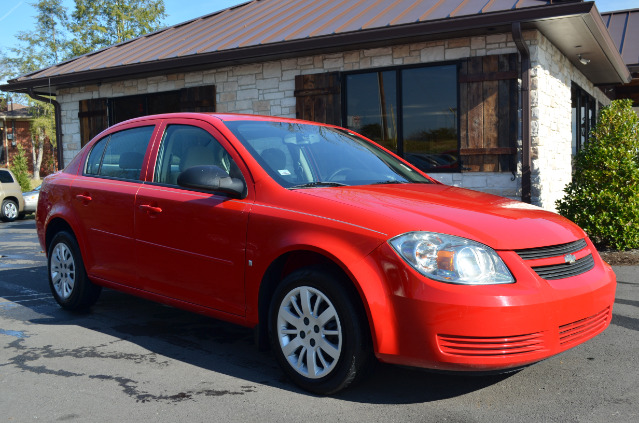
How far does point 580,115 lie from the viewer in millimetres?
14438

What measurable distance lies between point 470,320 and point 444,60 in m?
7.26

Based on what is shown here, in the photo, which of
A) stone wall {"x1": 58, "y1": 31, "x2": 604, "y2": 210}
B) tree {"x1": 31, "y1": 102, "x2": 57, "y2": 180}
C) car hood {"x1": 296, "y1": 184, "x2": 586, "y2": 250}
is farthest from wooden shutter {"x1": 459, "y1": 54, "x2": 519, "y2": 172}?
tree {"x1": 31, "y1": 102, "x2": 57, "y2": 180}

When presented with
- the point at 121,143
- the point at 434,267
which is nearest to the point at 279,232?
the point at 434,267

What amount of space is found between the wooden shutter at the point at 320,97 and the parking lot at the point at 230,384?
20.3 feet

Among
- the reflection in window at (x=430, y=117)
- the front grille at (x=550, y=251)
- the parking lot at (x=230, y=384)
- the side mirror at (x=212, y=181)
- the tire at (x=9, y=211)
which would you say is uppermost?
the reflection in window at (x=430, y=117)

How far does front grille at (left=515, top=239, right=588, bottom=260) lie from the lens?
354 cm

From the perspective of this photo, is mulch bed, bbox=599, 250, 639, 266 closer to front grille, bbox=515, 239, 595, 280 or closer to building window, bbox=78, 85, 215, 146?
front grille, bbox=515, 239, 595, 280

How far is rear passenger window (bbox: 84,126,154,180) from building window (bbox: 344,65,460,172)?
18.7ft

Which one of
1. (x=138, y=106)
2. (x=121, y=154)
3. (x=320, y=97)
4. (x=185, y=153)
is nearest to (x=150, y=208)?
(x=185, y=153)

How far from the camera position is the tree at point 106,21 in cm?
4562

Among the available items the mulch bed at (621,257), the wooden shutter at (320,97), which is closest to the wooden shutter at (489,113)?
the mulch bed at (621,257)

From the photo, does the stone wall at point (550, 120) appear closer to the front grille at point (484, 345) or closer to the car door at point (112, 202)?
the car door at point (112, 202)

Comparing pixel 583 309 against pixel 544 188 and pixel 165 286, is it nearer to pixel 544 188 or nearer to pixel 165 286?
pixel 165 286

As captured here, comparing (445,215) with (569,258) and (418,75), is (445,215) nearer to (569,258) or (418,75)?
(569,258)
